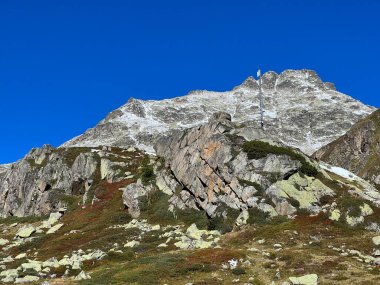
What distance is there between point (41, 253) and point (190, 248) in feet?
63.3

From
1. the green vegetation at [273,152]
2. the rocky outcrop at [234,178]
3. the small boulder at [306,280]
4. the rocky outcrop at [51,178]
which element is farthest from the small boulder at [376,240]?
the rocky outcrop at [51,178]

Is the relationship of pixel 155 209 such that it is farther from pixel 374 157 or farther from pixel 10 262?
pixel 374 157

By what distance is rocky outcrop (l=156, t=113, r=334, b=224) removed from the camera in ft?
176

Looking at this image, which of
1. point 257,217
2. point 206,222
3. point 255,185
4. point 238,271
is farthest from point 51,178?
point 238,271

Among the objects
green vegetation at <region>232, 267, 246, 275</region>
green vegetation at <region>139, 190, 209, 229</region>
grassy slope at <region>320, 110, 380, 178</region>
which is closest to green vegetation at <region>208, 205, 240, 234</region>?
green vegetation at <region>139, 190, 209, 229</region>

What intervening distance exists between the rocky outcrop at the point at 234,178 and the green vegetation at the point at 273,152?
15 cm

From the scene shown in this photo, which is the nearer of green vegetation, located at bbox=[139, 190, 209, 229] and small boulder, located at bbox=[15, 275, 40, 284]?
small boulder, located at bbox=[15, 275, 40, 284]

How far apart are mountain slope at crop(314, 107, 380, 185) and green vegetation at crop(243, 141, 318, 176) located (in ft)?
233

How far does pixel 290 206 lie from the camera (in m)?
51.4

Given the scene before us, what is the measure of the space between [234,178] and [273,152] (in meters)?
7.16

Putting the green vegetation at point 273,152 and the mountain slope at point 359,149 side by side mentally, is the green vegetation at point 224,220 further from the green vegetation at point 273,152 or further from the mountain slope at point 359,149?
the mountain slope at point 359,149

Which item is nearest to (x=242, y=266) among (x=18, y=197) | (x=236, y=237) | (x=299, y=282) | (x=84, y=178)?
(x=299, y=282)

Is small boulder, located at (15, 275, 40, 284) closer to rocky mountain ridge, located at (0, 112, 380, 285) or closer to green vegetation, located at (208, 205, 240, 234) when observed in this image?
rocky mountain ridge, located at (0, 112, 380, 285)

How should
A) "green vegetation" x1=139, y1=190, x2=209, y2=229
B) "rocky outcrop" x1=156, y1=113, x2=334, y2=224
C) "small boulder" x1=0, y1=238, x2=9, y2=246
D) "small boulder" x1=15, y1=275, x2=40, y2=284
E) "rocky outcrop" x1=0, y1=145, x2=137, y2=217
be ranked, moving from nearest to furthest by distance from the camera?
"small boulder" x1=15, y1=275, x2=40, y2=284 → "rocky outcrop" x1=156, y1=113, x2=334, y2=224 → "green vegetation" x1=139, y1=190, x2=209, y2=229 → "small boulder" x1=0, y1=238, x2=9, y2=246 → "rocky outcrop" x1=0, y1=145, x2=137, y2=217
